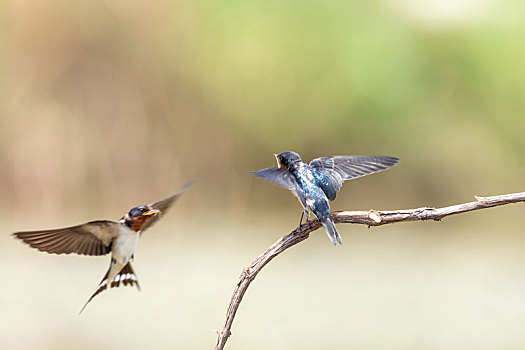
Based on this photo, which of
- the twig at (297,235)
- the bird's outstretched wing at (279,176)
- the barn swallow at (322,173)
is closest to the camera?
the twig at (297,235)

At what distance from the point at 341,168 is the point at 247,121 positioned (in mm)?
2222

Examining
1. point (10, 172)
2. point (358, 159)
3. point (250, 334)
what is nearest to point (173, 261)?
point (250, 334)

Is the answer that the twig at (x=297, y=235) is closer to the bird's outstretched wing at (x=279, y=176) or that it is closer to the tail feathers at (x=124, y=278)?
the bird's outstretched wing at (x=279, y=176)

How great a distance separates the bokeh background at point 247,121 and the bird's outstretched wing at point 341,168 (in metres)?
1.88

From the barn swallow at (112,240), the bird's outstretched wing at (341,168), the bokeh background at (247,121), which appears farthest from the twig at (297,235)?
the bokeh background at (247,121)

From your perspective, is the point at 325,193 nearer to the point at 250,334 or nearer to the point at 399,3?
the point at 250,334

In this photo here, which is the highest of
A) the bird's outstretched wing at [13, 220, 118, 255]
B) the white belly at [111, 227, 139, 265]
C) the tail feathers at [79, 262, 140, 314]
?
the bird's outstretched wing at [13, 220, 118, 255]

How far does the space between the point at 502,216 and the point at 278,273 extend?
1.06 metres

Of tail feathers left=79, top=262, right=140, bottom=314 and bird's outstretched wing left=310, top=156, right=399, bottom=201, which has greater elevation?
bird's outstretched wing left=310, top=156, right=399, bottom=201

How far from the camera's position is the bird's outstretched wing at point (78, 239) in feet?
3.61

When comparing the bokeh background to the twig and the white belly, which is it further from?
the twig

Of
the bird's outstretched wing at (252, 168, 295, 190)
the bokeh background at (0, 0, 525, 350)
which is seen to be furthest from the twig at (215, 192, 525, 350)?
the bokeh background at (0, 0, 525, 350)

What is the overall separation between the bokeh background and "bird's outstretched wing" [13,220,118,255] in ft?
5.86

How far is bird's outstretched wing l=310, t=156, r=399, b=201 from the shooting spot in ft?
3.53
